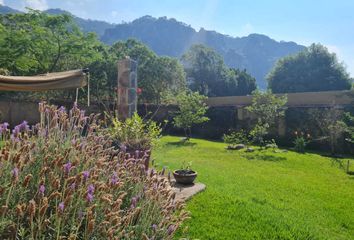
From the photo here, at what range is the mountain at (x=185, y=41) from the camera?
158363 mm

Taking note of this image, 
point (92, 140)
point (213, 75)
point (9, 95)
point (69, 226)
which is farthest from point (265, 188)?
point (213, 75)

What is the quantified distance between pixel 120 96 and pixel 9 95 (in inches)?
629

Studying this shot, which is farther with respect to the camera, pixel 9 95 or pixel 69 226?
pixel 9 95

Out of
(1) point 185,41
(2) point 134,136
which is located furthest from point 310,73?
(1) point 185,41

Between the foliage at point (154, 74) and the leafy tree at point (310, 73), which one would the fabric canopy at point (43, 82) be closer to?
the foliage at point (154, 74)

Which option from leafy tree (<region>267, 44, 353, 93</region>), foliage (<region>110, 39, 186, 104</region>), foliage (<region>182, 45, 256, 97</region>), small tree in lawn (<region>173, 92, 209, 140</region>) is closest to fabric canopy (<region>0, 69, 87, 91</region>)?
small tree in lawn (<region>173, 92, 209, 140</region>)

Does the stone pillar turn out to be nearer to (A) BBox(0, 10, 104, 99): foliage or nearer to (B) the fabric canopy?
(B) the fabric canopy

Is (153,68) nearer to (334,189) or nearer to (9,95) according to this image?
(9,95)

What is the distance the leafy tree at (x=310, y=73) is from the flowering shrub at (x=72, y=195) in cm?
3191

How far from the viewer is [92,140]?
9.39 feet

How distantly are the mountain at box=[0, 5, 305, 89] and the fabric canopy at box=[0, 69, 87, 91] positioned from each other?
145m

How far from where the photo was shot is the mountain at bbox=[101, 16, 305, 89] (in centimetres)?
15836

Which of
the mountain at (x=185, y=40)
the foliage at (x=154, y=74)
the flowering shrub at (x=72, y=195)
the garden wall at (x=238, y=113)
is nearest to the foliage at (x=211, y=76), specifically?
the foliage at (x=154, y=74)

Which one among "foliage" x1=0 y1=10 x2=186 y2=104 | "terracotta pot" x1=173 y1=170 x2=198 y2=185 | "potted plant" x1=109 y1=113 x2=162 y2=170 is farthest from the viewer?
"foliage" x1=0 y1=10 x2=186 y2=104
